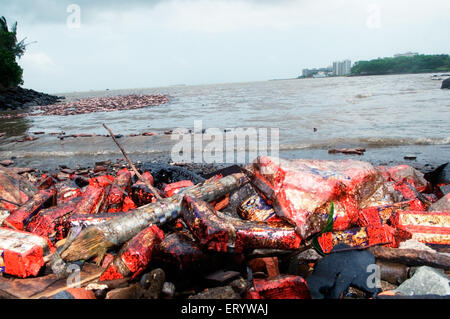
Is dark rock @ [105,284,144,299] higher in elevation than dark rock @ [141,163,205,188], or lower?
lower

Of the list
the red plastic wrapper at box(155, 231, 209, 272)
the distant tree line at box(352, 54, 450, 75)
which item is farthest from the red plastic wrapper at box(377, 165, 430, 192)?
the distant tree line at box(352, 54, 450, 75)

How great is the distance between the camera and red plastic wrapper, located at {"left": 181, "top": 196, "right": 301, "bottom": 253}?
191 centimetres

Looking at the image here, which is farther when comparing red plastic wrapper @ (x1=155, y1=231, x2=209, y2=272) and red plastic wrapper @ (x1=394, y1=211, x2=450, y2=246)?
red plastic wrapper @ (x1=394, y1=211, x2=450, y2=246)

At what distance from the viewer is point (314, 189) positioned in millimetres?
2270

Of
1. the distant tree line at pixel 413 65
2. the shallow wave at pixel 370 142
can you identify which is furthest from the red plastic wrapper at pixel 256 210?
the distant tree line at pixel 413 65

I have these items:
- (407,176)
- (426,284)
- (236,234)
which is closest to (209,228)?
(236,234)

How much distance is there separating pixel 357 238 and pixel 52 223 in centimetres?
273

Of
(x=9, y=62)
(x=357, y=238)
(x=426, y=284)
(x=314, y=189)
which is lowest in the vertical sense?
(x=426, y=284)

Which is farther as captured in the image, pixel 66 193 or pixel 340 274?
pixel 66 193

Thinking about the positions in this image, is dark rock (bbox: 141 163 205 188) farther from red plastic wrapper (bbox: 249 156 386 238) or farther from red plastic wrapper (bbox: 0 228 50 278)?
red plastic wrapper (bbox: 0 228 50 278)

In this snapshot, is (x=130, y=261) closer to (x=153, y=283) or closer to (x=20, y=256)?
(x=153, y=283)

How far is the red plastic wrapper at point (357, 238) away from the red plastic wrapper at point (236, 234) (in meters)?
0.26

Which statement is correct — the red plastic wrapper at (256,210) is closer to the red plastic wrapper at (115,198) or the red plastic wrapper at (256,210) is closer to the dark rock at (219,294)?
the dark rock at (219,294)

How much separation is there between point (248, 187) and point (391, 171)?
6.86 feet
